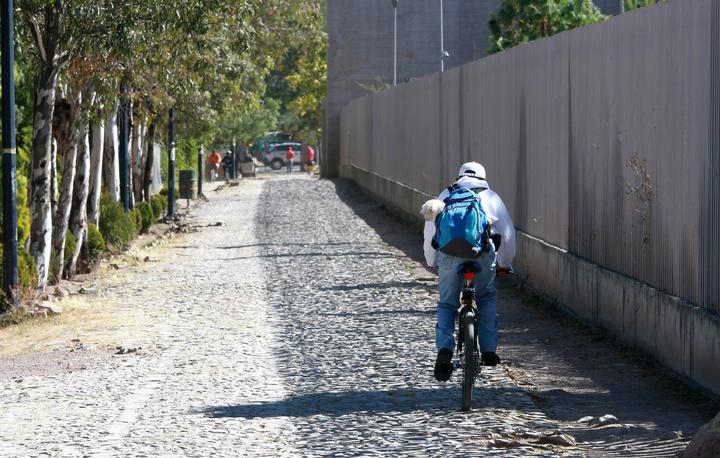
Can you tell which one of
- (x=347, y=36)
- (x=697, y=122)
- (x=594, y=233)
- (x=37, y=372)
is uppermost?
(x=347, y=36)

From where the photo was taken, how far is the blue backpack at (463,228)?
10.0 m

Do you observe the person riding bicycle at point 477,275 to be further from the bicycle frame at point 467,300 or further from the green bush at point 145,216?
the green bush at point 145,216

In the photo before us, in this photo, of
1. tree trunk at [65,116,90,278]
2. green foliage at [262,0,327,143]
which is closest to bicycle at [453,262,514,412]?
tree trunk at [65,116,90,278]

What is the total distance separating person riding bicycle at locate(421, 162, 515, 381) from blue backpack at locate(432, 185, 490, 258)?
12cm

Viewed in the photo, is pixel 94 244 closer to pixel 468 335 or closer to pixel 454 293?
pixel 454 293

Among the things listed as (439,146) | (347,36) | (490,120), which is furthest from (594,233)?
(347,36)

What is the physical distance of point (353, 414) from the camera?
10.1 m

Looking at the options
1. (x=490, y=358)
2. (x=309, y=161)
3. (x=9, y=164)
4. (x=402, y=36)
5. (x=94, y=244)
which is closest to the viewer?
(x=490, y=358)

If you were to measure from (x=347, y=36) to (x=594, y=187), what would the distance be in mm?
53526

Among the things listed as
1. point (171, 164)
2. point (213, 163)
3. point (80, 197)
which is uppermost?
point (171, 164)

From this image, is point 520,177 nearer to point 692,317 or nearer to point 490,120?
point 490,120

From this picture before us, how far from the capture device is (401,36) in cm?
6806

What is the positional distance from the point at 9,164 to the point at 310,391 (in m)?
6.79

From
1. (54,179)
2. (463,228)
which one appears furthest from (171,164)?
(463,228)
